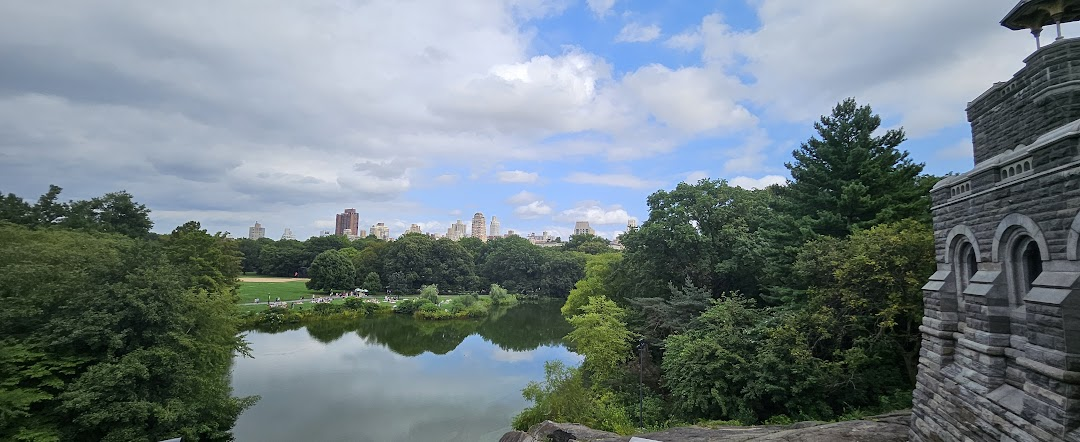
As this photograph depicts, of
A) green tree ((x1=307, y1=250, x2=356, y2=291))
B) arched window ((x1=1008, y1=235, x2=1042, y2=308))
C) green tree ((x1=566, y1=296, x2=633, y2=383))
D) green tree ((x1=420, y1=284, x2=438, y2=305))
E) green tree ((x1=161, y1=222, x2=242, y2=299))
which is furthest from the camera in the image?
green tree ((x1=307, y1=250, x2=356, y2=291))

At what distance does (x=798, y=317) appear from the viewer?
9.91m

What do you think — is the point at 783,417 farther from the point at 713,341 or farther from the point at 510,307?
the point at 510,307

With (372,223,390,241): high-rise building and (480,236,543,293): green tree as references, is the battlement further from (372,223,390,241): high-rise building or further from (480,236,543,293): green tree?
(372,223,390,241): high-rise building

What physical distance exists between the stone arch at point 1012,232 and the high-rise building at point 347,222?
537 ft

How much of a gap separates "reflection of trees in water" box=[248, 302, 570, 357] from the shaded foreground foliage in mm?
14412

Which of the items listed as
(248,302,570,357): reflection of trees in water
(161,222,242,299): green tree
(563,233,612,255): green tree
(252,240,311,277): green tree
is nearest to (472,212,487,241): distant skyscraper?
(563,233,612,255): green tree

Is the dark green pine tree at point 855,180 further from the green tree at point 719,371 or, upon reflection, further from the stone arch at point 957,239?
the stone arch at point 957,239

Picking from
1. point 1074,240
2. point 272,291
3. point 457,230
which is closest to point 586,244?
point 272,291

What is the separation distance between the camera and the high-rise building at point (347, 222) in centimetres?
15475

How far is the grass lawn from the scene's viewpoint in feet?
135

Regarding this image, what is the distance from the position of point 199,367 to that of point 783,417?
1484 cm

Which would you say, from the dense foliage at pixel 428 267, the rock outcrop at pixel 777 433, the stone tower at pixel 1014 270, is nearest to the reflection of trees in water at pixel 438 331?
the dense foliage at pixel 428 267

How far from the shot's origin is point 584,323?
1606 centimetres

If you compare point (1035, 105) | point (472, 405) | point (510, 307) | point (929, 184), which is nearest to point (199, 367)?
point (472, 405)
